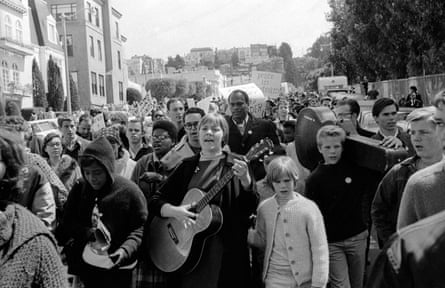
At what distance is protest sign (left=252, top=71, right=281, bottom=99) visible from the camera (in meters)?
12.5

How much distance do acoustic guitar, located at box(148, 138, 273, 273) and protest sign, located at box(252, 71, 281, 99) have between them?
8.48m

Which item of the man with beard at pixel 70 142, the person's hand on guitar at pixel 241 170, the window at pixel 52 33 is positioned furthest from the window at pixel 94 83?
the person's hand on guitar at pixel 241 170

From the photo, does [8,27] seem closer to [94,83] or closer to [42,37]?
[42,37]

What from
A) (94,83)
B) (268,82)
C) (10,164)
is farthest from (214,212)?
(94,83)

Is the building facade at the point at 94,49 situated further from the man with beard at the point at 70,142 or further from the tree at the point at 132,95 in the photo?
the man with beard at the point at 70,142

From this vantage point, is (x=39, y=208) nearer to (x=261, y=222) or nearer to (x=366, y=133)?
(x=261, y=222)

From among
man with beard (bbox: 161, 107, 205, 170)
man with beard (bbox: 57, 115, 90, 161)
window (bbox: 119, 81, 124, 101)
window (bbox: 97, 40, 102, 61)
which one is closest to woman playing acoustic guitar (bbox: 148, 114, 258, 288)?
man with beard (bbox: 161, 107, 205, 170)

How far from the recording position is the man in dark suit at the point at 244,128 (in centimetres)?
605

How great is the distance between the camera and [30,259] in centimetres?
221

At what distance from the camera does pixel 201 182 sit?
13.8 feet

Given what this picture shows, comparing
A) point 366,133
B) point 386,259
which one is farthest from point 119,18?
point 386,259

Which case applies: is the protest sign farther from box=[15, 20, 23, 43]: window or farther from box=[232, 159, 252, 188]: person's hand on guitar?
box=[15, 20, 23, 43]: window

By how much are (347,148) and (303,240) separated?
1.16m

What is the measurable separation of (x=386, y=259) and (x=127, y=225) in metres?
3.17
